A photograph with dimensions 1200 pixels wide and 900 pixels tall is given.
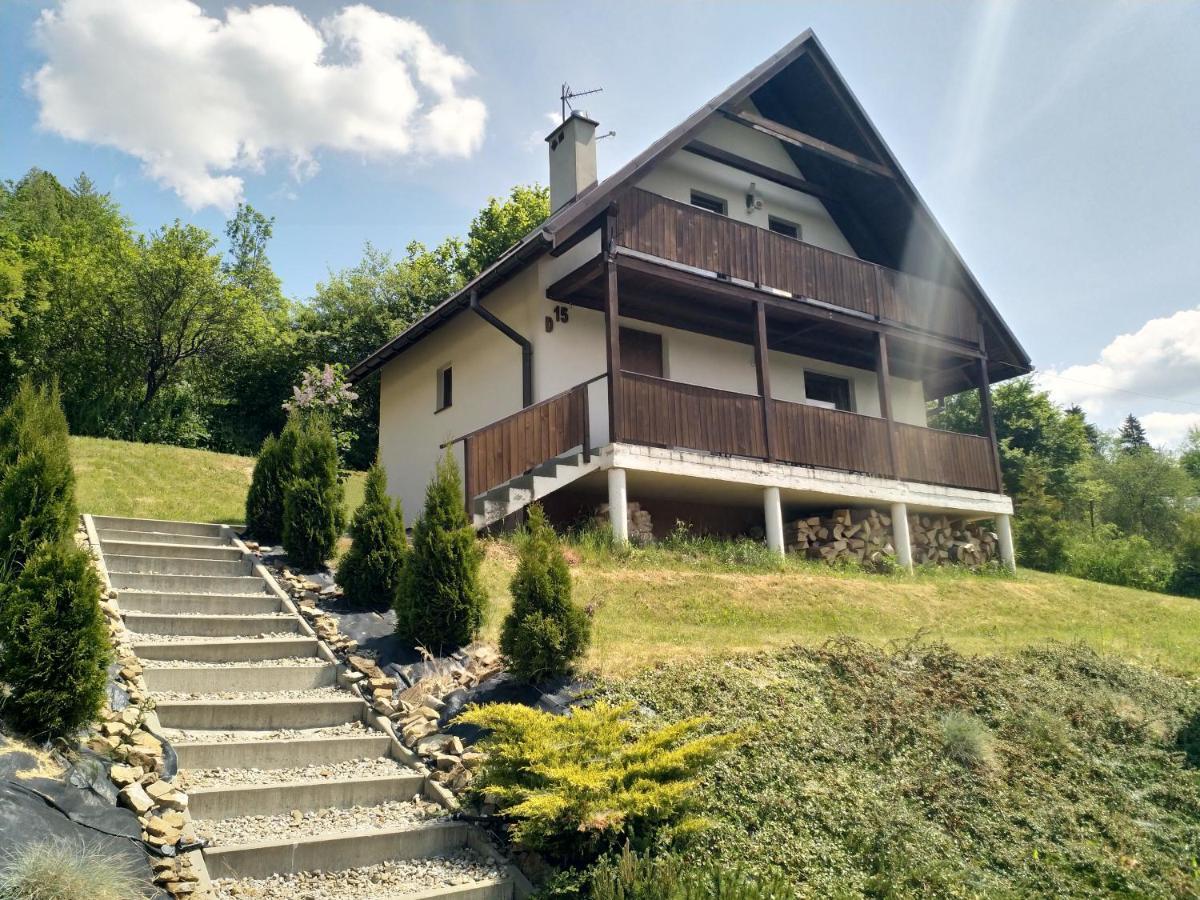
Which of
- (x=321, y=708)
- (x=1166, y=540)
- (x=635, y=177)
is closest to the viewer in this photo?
(x=321, y=708)

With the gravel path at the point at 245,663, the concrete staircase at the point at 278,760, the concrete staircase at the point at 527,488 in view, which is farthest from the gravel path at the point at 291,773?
the concrete staircase at the point at 527,488

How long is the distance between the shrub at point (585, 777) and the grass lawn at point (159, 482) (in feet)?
26.0

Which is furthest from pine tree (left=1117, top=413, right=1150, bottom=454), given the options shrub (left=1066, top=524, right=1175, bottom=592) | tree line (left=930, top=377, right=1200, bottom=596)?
shrub (left=1066, top=524, right=1175, bottom=592)

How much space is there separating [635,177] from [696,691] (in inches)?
324

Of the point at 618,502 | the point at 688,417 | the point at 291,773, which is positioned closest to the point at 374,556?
the point at 291,773

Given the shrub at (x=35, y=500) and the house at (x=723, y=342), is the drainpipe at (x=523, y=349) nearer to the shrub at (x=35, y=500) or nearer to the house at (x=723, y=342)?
the house at (x=723, y=342)

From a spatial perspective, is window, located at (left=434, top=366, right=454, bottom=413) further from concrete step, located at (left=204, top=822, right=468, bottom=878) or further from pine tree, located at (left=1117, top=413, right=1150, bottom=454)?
pine tree, located at (left=1117, top=413, right=1150, bottom=454)

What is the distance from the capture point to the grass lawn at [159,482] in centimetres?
1226

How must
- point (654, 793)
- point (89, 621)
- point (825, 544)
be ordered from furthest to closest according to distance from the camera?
Answer: point (825, 544) < point (89, 621) < point (654, 793)

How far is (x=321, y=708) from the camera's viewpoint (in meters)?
6.47

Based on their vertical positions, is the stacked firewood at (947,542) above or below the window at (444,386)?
below

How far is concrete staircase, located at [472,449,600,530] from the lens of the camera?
36.9 feet

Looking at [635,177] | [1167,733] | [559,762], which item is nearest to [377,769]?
[559,762]

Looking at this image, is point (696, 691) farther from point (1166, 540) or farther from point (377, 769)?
point (1166, 540)
